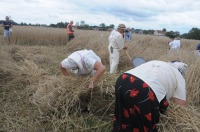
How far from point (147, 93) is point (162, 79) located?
209mm

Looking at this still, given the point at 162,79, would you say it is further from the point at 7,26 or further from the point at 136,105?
the point at 7,26

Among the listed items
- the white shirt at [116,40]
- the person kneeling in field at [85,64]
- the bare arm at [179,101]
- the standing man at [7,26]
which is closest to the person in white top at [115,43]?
the white shirt at [116,40]

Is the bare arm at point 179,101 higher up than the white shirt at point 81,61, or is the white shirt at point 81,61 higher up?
the white shirt at point 81,61

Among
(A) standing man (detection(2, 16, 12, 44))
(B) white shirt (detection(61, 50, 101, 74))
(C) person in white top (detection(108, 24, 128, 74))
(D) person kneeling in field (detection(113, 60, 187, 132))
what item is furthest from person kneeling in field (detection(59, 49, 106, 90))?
(A) standing man (detection(2, 16, 12, 44))

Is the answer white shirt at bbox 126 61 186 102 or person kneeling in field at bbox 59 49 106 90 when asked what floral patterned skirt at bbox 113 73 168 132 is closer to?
white shirt at bbox 126 61 186 102

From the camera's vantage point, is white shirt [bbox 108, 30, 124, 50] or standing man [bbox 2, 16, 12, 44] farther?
standing man [bbox 2, 16, 12, 44]

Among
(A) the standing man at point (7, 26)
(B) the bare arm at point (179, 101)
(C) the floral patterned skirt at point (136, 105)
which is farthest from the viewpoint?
(A) the standing man at point (7, 26)

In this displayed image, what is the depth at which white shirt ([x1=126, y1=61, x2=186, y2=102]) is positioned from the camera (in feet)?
7.56

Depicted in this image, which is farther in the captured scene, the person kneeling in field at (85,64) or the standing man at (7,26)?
the standing man at (7,26)

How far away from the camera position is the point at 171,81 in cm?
237

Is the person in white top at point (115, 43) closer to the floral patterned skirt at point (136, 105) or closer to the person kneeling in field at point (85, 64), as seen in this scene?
the person kneeling in field at point (85, 64)

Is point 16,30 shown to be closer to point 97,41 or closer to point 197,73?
point 97,41

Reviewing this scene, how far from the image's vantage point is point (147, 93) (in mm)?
2240

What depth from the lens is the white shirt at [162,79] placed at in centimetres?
230
